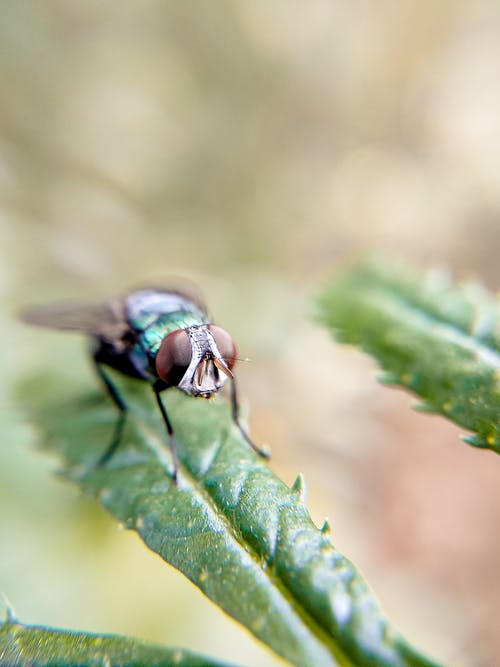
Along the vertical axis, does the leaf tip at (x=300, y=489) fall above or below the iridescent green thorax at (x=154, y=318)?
below

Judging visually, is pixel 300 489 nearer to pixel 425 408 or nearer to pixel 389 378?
pixel 425 408

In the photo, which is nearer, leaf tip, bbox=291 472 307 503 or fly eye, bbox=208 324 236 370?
leaf tip, bbox=291 472 307 503

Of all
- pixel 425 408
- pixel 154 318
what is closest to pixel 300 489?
pixel 425 408

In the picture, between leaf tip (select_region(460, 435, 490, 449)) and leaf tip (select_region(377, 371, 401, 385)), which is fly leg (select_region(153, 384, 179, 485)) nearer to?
leaf tip (select_region(377, 371, 401, 385))

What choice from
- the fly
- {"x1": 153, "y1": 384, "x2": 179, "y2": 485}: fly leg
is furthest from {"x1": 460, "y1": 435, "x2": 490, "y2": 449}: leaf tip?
{"x1": 153, "y1": 384, "x2": 179, "y2": 485}: fly leg

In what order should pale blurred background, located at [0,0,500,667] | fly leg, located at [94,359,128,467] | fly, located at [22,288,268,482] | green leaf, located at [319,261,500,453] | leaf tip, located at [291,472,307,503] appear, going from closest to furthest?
leaf tip, located at [291,472,307,503] → green leaf, located at [319,261,500,453] → fly, located at [22,288,268,482] → fly leg, located at [94,359,128,467] → pale blurred background, located at [0,0,500,667]

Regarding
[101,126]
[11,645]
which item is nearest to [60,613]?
[11,645]

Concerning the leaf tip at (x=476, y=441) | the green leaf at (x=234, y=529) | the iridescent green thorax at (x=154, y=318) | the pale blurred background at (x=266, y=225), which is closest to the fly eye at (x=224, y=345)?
the iridescent green thorax at (x=154, y=318)

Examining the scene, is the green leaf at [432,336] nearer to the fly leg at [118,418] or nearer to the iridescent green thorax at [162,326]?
the iridescent green thorax at [162,326]
